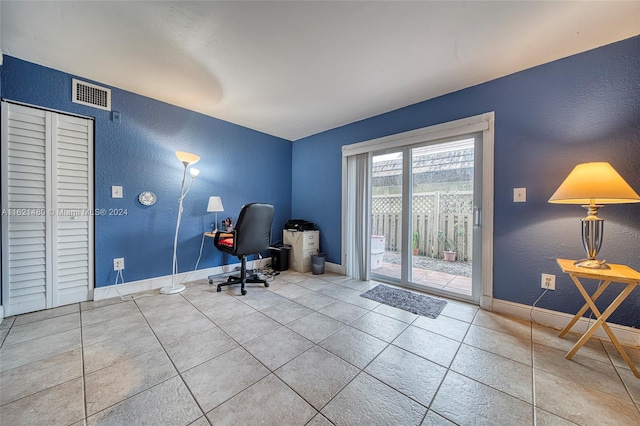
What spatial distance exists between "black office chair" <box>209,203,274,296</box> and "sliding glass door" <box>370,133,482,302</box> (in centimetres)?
153

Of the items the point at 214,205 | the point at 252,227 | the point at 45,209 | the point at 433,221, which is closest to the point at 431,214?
the point at 433,221

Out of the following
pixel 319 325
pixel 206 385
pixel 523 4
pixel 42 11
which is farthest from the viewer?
pixel 319 325

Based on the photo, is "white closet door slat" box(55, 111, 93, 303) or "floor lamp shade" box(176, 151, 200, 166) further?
"floor lamp shade" box(176, 151, 200, 166)

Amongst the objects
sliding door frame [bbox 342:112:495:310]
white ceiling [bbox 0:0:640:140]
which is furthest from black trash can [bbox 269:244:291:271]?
sliding door frame [bbox 342:112:495:310]

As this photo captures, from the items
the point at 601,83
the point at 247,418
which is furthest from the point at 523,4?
the point at 247,418

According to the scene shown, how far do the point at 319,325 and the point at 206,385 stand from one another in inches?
35.6

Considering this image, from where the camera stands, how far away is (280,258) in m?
3.53

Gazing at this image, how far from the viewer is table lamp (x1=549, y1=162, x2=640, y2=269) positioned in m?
1.38

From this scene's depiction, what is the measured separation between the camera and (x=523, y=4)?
1.40m

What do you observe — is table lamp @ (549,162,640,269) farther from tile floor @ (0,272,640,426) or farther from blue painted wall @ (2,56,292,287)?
blue painted wall @ (2,56,292,287)

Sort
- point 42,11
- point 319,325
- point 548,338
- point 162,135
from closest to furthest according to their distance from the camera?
1. point 42,11
2. point 548,338
3. point 319,325
4. point 162,135

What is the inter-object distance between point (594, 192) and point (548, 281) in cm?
94

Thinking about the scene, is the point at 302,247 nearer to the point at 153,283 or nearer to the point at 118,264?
the point at 153,283

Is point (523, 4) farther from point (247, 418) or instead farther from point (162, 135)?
point (162, 135)
